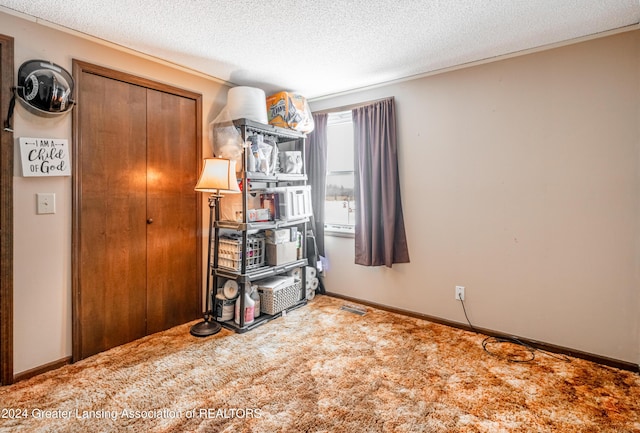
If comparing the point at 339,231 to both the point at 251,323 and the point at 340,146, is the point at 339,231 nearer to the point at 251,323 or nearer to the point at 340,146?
the point at 340,146

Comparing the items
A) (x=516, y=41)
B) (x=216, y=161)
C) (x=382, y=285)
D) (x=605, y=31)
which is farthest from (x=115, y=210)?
(x=605, y=31)

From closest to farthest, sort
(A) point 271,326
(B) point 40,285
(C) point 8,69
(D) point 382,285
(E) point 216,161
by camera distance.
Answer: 1. (C) point 8,69
2. (B) point 40,285
3. (E) point 216,161
4. (A) point 271,326
5. (D) point 382,285

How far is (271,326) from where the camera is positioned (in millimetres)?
2967

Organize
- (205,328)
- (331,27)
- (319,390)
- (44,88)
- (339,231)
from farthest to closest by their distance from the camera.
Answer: (339,231), (205,328), (331,27), (44,88), (319,390)

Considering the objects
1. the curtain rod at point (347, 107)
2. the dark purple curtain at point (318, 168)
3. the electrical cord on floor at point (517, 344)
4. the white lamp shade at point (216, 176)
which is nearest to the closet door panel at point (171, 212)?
the white lamp shade at point (216, 176)

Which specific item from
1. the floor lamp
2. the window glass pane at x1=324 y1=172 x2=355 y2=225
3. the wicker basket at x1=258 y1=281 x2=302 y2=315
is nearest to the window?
the window glass pane at x1=324 y1=172 x2=355 y2=225

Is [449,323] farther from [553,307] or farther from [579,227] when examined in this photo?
[579,227]

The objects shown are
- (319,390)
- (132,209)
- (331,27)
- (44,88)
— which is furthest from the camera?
(132,209)

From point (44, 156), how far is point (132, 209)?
25.7 inches

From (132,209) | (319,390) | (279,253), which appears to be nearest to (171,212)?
(132,209)

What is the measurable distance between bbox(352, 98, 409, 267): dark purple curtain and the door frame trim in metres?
2.68

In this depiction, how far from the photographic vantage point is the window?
372cm

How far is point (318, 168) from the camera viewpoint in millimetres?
3760

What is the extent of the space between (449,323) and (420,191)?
123 cm
